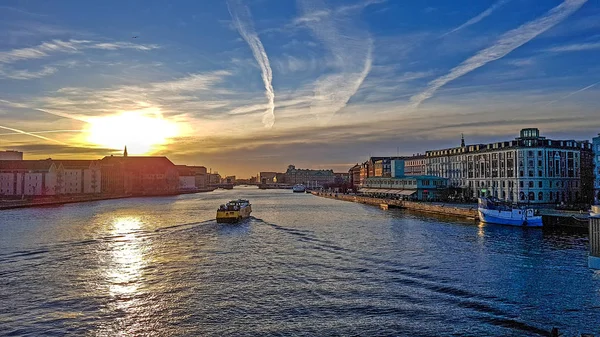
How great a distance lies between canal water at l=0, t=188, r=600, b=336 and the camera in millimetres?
18453

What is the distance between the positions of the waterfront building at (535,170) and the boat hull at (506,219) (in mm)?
25396

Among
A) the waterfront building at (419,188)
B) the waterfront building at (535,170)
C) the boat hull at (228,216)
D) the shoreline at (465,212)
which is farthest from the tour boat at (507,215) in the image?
the waterfront building at (419,188)

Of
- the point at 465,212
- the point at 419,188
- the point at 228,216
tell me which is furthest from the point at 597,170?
the point at 228,216

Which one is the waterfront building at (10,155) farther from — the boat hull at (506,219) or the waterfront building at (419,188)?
the boat hull at (506,219)

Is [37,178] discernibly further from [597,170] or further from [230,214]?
[597,170]

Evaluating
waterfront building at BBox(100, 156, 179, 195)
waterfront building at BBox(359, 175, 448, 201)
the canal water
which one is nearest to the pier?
the canal water

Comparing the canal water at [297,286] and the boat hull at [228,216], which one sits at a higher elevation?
the boat hull at [228,216]

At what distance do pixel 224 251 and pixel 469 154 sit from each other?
8013 cm

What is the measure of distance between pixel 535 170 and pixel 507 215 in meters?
30.2

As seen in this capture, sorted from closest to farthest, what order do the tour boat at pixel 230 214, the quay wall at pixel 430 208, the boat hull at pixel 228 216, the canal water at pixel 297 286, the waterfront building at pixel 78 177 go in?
the canal water at pixel 297 286 < the boat hull at pixel 228 216 < the tour boat at pixel 230 214 < the quay wall at pixel 430 208 < the waterfront building at pixel 78 177

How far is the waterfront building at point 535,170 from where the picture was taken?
8038 centimetres

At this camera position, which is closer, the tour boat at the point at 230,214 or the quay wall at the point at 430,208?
the tour boat at the point at 230,214

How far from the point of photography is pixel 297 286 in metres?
24.3

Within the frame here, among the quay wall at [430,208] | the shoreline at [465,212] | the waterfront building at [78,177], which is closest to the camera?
the shoreline at [465,212]
